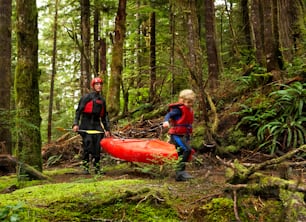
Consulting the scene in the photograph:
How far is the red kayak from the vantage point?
23.5 ft

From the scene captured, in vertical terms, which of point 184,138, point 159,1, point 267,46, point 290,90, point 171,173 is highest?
point 159,1

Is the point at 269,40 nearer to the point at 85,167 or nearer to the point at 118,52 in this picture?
the point at 118,52

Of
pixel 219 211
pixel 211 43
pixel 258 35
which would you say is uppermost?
pixel 258 35

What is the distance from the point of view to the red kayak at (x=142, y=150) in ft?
23.5

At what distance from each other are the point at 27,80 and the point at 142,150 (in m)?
2.65

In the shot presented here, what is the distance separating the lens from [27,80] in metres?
6.83

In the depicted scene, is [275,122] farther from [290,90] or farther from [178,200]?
[178,200]

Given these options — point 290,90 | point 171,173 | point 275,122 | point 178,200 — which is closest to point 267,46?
point 290,90

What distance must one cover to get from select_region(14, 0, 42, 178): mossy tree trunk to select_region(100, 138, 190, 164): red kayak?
197 cm

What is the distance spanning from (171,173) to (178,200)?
2.34 meters

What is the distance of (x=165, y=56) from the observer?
17.2 meters

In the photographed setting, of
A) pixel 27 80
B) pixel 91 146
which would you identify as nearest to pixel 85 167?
pixel 91 146

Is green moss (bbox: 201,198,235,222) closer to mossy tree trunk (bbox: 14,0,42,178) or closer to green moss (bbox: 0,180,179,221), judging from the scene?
green moss (bbox: 0,180,179,221)

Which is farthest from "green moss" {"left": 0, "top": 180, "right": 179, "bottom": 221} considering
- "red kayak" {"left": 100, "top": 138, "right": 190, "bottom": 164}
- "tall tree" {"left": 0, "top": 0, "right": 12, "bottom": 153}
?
"tall tree" {"left": 0, "top": 0, "right": 12, "bottom": 153}
